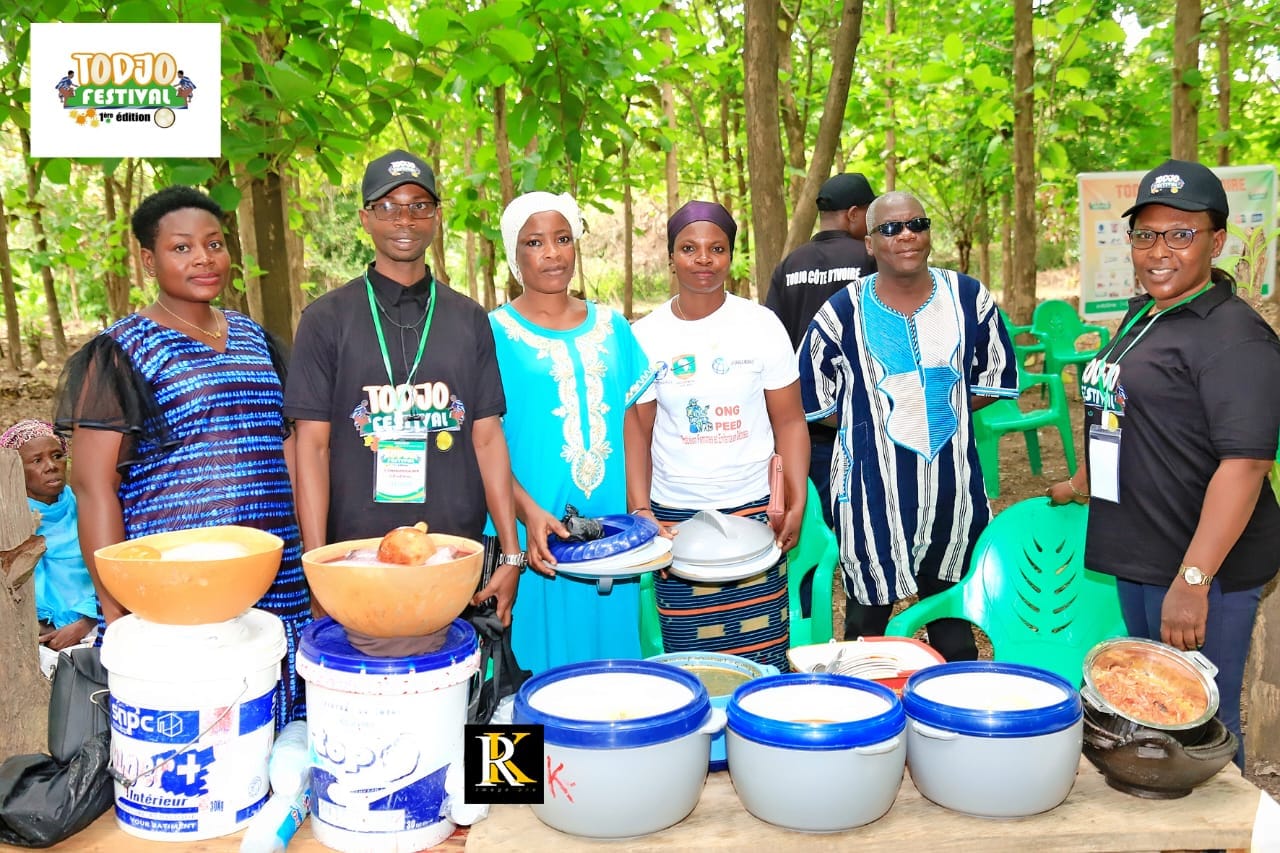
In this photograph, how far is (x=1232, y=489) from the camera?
217cm

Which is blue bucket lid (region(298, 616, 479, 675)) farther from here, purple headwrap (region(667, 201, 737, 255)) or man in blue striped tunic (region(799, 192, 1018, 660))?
man in blue striped tunic (region(799, 192, 1018, 660))

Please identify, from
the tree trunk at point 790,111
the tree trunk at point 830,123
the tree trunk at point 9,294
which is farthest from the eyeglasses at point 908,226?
the tree trunk at point 9,294

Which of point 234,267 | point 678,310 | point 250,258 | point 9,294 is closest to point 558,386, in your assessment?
point 678,310

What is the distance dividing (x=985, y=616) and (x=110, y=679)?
210 centimetres

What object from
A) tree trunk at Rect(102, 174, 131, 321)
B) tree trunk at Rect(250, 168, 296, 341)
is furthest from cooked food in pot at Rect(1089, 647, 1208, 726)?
tree trunk at Rect(102, 174, 131, 321)

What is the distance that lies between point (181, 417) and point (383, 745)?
1.07 meters

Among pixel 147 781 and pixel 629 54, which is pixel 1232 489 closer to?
pixel 147 781

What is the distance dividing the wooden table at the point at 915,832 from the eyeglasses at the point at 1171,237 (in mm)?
1190

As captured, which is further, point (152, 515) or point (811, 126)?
point (811, 126)

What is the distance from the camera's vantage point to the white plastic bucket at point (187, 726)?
159 cm

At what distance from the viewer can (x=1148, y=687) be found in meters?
1.85

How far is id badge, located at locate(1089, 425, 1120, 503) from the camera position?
95.0 inches

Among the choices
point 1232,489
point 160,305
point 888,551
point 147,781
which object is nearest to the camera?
point 147,781

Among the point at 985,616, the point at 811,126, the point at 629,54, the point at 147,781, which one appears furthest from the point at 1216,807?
the point at 811,126
